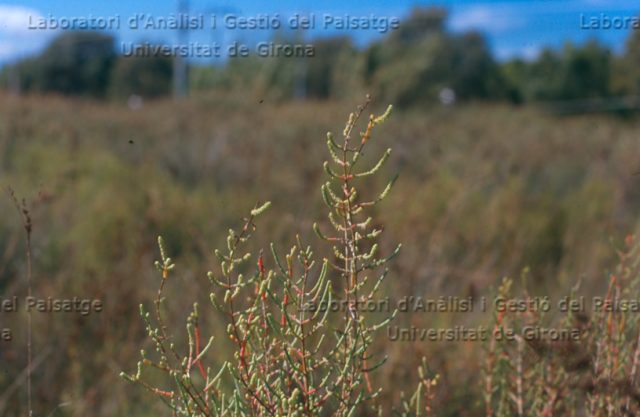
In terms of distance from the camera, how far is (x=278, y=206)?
4441 millimetres

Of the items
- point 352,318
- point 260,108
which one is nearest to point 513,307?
point 352,318

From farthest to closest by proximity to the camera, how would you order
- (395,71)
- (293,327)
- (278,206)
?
(395,71) → (278,206) → (293,327)

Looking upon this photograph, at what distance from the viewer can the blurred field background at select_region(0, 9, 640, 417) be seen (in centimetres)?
223

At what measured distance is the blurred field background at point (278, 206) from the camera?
223 centimetres

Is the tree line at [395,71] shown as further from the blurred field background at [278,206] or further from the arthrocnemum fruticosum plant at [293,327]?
the arthrocnemum fruticosum plant at [293,327]

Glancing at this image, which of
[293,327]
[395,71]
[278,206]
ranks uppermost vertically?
[395,71]

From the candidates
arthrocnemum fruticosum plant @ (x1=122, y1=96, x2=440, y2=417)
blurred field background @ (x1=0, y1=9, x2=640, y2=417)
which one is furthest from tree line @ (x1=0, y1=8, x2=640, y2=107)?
arthrocnemum fruticosum plant @ (x1=122, y1=96, x2=440, y2=417)

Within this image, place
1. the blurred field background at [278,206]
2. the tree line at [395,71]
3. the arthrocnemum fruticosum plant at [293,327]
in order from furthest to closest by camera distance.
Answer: the tree line at [395,71]
the blurred field background at [278,206]
the arthrocnemum fruticosum plant at [293,327]

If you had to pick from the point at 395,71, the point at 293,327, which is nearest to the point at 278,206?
the point at 293,327

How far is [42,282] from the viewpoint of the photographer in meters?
2.75

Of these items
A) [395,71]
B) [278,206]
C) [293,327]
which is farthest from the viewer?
[395,71]

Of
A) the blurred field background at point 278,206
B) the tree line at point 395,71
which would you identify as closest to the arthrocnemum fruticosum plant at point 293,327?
the blurred field background at point 278,206

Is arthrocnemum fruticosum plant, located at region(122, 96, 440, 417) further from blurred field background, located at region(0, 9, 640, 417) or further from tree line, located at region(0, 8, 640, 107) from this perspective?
tree line, located at region(0, 8, 640, 107)

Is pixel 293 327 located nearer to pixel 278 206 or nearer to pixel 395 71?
pixel 278 206
